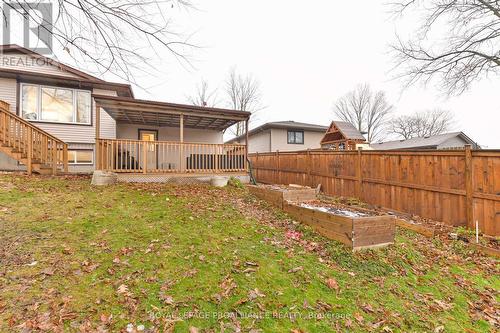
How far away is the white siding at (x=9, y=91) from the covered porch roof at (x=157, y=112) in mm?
4057

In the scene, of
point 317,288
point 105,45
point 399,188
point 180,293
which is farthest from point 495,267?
point 105,45

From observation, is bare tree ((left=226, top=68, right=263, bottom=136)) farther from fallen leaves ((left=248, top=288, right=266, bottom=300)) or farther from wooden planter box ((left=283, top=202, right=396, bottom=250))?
fallen leaves ((left=248, top=288, right=266, bottom=300))

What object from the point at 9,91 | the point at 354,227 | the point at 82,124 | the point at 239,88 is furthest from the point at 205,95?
the point at 354,227

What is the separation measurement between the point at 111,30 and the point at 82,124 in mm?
10206

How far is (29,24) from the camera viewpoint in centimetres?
311

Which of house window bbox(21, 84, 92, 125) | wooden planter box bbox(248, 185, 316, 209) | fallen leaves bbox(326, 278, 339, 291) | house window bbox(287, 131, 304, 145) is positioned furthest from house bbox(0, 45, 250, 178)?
A: house window bbox(287, 131, 304, 145)

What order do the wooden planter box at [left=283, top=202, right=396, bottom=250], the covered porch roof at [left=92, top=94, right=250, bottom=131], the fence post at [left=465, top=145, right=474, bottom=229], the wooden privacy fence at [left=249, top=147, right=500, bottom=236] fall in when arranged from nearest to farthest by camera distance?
the wooden planter box at [left=283, top=202, right=396, bottom=250]
the wooden privacy fence at [left=249, top=147, right=500, bottom=236]
the fence post at [left=465, top=145, right=474, bottom=229]
the covered porch roof at [left=92, top=94, right=250, bottom=131]

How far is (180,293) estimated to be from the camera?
263 cm

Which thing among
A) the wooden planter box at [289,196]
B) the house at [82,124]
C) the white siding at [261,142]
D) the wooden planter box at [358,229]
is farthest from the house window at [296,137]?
the wooden planter box at [358,229]

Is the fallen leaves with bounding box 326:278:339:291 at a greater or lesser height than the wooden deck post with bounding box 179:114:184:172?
lesser

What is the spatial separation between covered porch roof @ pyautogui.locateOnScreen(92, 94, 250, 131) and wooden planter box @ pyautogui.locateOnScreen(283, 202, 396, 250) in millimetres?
6879

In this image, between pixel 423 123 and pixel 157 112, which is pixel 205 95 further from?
pixel 423 123

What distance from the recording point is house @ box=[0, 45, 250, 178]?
8.52 metres

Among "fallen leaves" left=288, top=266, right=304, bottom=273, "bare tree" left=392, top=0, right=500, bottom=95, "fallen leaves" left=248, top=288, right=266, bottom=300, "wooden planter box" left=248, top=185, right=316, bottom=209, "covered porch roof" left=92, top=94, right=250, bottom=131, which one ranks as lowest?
"fallen leaves" left=248, top=288, right=266, bottom=300
